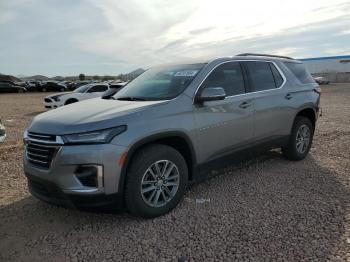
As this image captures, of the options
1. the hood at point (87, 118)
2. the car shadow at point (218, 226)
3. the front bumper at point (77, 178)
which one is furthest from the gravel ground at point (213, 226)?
the hood at point (87, 118)

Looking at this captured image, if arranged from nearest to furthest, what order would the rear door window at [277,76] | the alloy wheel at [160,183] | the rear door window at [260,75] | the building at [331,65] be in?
the alloy wheel at [160,183], the rear door window at [260,75], the rear door window at [277,76], the building at [331,65]

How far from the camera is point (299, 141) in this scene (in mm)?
5898

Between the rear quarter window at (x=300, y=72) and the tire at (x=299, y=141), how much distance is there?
679 millimetres

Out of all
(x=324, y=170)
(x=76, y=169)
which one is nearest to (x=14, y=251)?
(x=76, y=169)

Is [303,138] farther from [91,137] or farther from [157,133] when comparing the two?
[91,137]

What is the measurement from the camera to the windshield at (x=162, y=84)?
4152 mm

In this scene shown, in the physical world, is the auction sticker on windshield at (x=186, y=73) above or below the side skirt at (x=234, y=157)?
above

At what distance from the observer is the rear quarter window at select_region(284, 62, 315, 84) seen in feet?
19.1

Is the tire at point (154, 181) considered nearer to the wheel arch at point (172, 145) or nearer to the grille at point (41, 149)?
the wheel arch at point (172, 145)

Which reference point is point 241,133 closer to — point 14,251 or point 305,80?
point 305,80

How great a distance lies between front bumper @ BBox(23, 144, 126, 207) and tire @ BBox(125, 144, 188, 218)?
0.19m

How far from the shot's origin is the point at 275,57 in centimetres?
570

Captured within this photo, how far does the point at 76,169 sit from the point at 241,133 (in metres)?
2.34

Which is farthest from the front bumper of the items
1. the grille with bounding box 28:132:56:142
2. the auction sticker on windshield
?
the auction sticker on windshield
